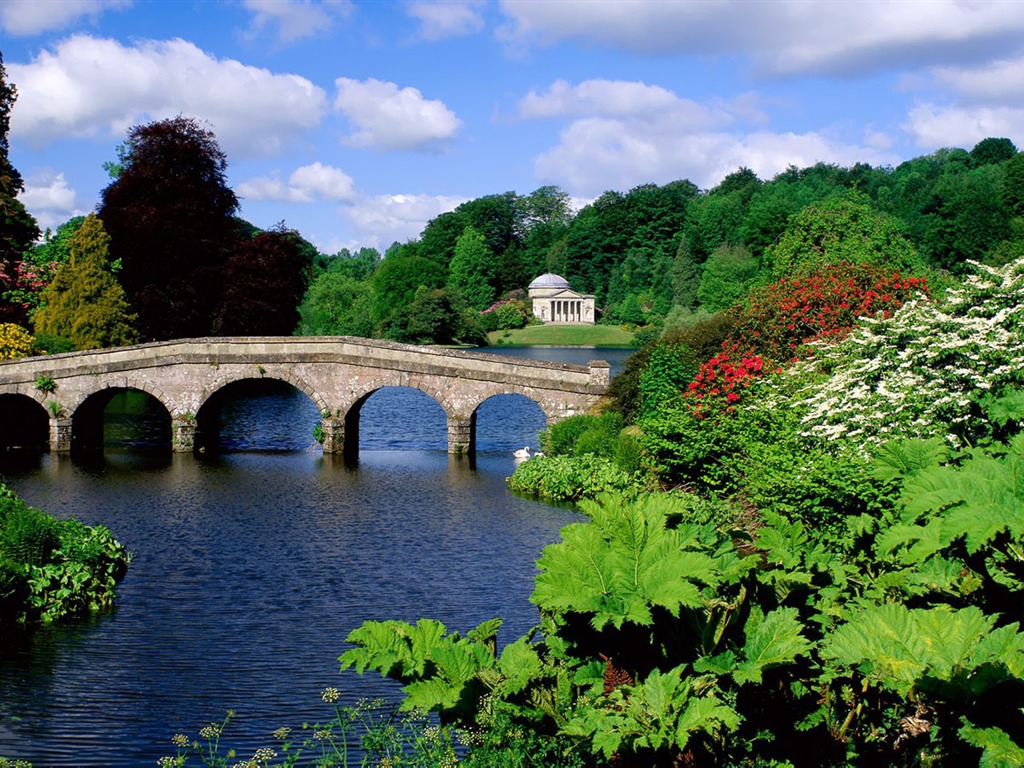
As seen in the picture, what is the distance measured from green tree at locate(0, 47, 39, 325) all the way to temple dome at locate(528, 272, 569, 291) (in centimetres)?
7894

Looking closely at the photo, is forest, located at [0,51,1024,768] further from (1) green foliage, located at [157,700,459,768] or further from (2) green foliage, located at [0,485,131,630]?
(2) green foliage, located at [0,485,131,630]

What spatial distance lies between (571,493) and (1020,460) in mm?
18327

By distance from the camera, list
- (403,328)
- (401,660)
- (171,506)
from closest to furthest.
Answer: (401,660) < (171,506) < (403,328)

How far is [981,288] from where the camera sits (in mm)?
15594

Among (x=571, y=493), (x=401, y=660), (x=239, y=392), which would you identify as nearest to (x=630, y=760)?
(x=401, y=660)

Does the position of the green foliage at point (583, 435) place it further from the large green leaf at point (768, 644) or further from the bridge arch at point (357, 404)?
the large green leaf at point (768, 644)

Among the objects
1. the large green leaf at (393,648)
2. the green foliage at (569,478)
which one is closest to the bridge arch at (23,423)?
the green foliage at (569,478)

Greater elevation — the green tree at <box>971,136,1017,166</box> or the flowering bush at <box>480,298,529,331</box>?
the green tree at <box>971,136,1017,166</box>

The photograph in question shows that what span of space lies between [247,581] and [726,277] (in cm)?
6345

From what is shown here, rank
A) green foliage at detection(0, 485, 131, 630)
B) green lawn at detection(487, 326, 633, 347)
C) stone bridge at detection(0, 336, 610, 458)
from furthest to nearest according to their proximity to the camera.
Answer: green lawn at detection(487, 326, 633, 347)
stone bridge at detection(0, 336, 610, 458)
green foliage at detection(0, 485, 131, 630)

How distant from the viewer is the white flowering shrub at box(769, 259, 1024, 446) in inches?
537

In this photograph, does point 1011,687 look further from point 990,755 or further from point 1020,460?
point 1020,460

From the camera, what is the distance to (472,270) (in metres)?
118

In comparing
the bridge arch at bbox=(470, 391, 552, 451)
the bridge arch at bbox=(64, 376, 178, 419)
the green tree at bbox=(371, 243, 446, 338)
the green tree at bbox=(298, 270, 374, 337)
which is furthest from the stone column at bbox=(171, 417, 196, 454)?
the green tree at bbox=(371, 243, 446, 338)
